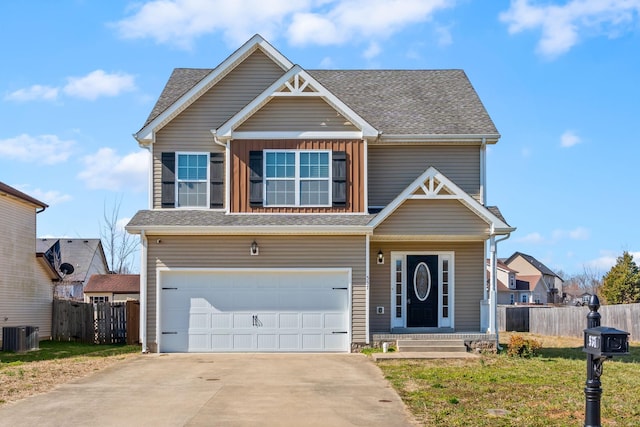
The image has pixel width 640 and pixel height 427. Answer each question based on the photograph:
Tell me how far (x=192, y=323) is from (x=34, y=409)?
28.7ft

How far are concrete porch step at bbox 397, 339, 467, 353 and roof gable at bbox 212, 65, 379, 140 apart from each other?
5.60m

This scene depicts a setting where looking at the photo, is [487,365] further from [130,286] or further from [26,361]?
[130,286]

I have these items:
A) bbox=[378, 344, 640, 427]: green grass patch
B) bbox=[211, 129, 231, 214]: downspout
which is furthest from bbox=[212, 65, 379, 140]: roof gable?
bbox=[378, 344, 640, 427]: green grass patch

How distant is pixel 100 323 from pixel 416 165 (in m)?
12.0

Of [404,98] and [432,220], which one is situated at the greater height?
[404,98]

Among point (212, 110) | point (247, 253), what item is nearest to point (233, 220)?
point (247, 253)

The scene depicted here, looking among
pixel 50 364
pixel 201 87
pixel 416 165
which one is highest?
pixel 201 87

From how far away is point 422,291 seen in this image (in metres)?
21.5

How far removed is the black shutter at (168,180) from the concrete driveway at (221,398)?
16.0ft

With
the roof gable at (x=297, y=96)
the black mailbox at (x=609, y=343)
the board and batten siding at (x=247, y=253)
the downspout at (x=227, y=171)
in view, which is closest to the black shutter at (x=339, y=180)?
the roof gable at (x=297, y=96)

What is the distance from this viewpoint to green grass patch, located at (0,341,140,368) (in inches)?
768

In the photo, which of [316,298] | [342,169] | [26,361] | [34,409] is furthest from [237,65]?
[34,409]

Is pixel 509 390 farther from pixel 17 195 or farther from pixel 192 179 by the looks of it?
pixel 17 195

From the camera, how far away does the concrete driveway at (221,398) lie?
10.5 metres
